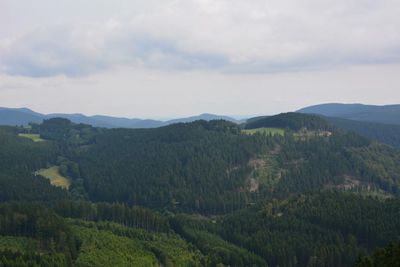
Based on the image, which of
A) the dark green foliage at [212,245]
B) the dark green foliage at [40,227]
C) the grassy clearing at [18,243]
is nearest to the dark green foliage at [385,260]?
the dark green foliage at [212,245]

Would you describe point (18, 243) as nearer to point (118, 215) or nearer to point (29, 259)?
point (29, 259)

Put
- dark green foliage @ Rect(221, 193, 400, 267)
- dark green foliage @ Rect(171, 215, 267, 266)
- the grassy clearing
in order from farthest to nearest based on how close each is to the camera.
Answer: dark green foliage @ Rect(221, 193, 400, 267) < dark green foliage @ Rect(171, 215, 267, 266) < the grassy clearing

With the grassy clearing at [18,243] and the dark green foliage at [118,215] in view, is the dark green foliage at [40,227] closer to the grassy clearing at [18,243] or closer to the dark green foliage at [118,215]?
the grassy clearing at [18,243]

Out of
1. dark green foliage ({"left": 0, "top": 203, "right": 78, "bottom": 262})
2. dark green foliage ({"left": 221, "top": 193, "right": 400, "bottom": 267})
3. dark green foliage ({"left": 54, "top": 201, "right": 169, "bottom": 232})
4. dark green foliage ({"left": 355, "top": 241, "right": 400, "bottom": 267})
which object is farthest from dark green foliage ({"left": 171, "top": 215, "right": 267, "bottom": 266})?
dark green foliage ({"left": 355, "top": 241, "right": 400, "bottom": 267})

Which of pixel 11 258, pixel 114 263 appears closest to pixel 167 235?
pixel 114 263

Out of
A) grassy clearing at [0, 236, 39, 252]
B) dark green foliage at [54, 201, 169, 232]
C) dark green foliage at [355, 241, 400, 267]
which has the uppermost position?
dark green foliage at [355, 241, 400, 267]

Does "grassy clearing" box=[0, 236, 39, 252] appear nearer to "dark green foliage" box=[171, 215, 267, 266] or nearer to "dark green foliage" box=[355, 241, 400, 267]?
"dark green foliage" box=[171, 215, 267, 266]

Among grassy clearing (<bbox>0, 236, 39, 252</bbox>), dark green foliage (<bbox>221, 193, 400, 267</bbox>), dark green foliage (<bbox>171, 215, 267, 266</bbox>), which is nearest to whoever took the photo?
grassy clearing (<bbox>0, 236, 39, 252</bbox>)

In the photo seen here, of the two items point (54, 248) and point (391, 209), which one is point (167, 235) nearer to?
point (54, 248)

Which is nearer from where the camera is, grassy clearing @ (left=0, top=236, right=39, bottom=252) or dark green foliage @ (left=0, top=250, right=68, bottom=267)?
dark green foliage @ (left=0, top=250, right=68, bottom=267)

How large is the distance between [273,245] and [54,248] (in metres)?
70.6

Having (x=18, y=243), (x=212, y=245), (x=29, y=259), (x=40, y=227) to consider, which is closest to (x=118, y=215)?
(x=212, y=245)

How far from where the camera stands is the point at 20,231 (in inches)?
5423

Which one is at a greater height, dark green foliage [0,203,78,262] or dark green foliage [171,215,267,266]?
dark green foliage [0,203,78,262]
